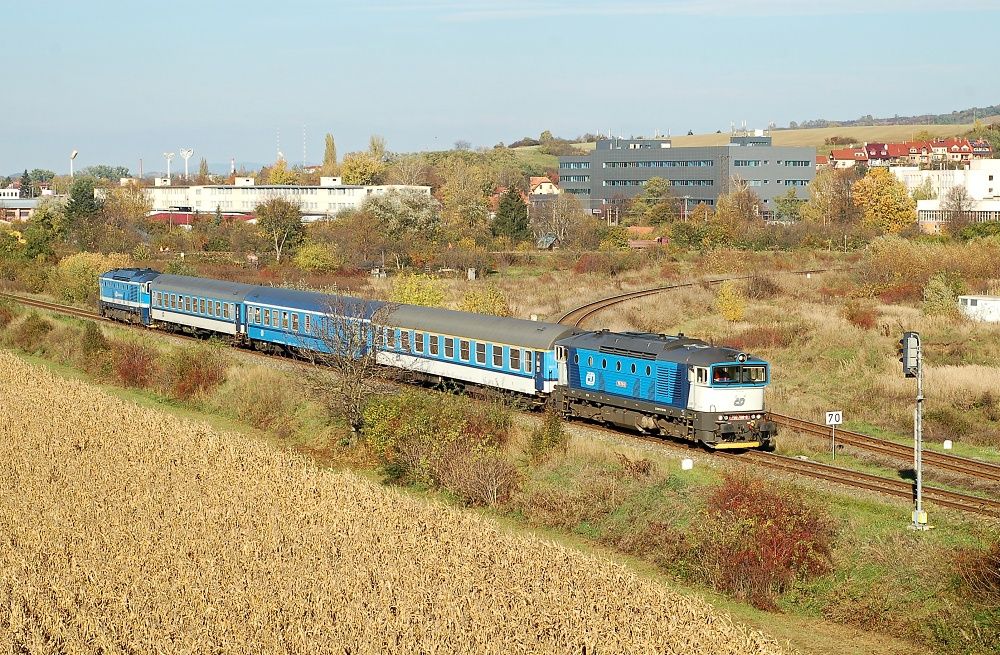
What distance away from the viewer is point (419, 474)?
34062 millimetres

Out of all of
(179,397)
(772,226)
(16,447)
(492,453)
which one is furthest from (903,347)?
(772,226)

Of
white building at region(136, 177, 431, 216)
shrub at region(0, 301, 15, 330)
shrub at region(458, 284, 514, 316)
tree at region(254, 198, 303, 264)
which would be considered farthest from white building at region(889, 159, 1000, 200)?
shrub at region(0, 301, 15, 330)

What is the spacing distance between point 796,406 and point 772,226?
8680cm


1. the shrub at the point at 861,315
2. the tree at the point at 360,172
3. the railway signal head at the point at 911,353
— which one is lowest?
the shrub at the point at 861,315

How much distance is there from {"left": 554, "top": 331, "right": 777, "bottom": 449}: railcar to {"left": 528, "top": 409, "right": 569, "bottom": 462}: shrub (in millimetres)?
2670

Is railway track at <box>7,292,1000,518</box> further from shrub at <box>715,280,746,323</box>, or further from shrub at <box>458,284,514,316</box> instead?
shrub at <box>715,280,746,323</box>

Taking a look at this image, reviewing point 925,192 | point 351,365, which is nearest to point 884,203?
point 925,192

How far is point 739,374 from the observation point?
107ft

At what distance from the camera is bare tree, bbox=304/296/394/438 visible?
3944cm

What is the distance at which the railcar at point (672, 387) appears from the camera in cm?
3250

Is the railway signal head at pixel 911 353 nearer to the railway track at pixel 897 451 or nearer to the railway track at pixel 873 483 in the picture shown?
the railway track at pixel 873 483

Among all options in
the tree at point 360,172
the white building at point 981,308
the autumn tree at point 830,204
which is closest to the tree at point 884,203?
the autumn tree at point 830,204

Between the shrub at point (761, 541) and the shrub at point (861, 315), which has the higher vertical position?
the shrub at point (861, 315)

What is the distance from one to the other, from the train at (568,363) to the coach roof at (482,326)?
0.04 meters
